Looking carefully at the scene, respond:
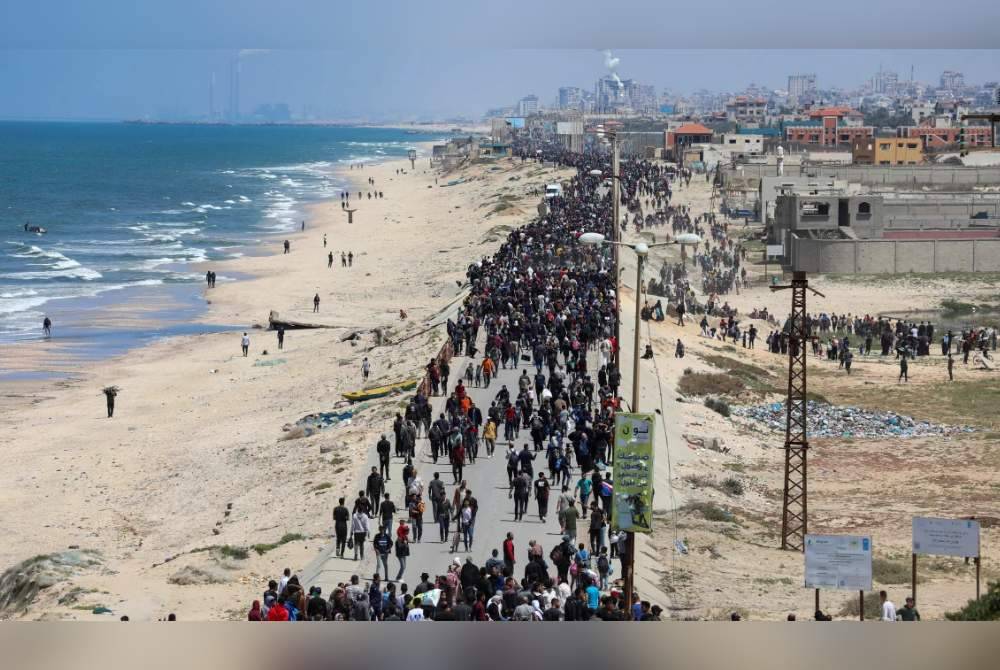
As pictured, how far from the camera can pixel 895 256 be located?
50.7 m

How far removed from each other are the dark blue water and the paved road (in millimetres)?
23781

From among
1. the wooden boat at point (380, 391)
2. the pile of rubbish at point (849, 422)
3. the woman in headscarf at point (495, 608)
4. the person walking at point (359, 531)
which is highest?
the woman in headscarf at point (495, 608)

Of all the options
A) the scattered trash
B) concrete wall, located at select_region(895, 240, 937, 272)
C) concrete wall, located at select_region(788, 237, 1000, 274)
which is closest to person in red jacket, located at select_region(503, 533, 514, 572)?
the scattered trash

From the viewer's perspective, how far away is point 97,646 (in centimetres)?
325

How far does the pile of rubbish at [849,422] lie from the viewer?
25.7m

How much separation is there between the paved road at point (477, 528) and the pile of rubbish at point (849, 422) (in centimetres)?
924

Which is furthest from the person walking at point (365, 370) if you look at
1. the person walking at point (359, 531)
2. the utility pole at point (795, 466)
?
the person walking at point (359, 531)

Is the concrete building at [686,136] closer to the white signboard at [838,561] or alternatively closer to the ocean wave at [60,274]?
the ocean wave at [60,274]

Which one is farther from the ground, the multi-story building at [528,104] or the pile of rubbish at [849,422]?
the multi-story building at [528,104]

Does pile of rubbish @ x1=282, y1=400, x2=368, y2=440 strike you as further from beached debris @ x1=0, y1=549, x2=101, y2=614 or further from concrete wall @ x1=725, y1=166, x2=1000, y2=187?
concrete wall @ x1=725, y1=166, x2=1000, y2=187

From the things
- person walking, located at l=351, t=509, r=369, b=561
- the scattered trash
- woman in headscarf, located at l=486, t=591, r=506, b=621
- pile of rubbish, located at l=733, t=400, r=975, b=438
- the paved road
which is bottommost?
the scattered trash

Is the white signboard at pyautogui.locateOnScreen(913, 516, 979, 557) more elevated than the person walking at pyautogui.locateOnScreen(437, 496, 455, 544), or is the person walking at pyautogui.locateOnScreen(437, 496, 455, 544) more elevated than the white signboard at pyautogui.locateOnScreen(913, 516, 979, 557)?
the white signboard at pyautogui.locateOnScreen(913, 516, 979, 557)

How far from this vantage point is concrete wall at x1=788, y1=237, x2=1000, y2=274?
5047cm

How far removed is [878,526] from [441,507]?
25.0 feet
